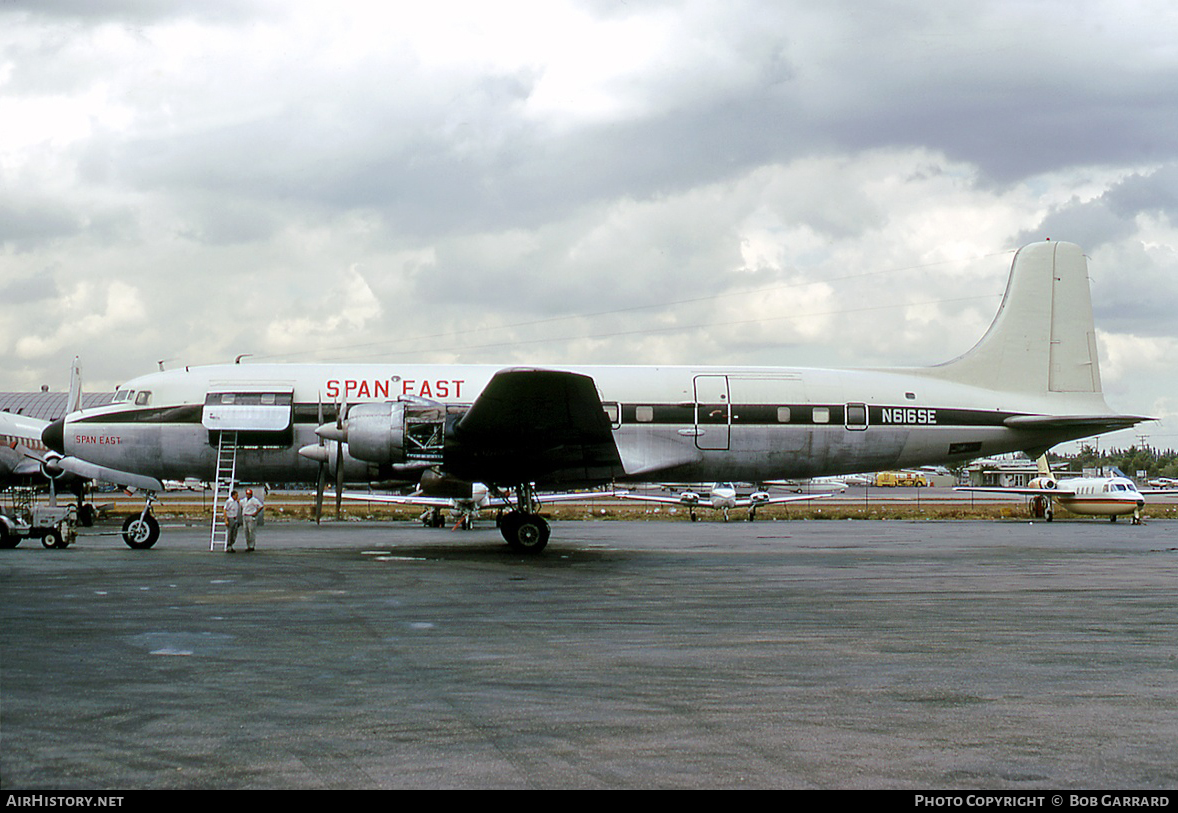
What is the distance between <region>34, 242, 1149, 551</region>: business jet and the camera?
1900 cm

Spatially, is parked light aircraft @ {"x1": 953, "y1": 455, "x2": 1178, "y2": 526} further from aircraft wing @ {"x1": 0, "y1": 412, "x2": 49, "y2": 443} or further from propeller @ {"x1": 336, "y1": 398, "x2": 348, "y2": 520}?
aircraft wing @ {"x1": 0, "y1": 412, "x2": 49, "y2": 443}

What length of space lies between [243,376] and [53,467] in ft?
58.6

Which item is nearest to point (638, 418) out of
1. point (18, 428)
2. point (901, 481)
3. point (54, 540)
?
point (54, 540)

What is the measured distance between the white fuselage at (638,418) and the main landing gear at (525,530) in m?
2.25

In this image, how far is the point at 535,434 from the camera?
1808 centimetres

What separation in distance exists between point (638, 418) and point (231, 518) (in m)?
8.89

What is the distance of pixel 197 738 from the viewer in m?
5.73

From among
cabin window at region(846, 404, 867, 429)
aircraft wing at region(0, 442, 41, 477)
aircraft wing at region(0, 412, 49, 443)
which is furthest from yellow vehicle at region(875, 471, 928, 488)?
aircraft wing at region(0, 442, 41, 477)

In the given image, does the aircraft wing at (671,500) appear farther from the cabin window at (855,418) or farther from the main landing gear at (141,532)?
the main landing gear at (141,532)

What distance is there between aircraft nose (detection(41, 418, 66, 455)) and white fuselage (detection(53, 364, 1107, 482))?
6.8 inches

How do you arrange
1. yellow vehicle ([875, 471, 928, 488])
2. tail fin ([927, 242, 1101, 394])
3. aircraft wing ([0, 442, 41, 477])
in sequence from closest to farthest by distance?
1. tail fin ([927, 242, 1101, 394])
2. aircraft wing ([0, 442, 41, 477])
3. yellow vehicle ([875, 471, 928, 488])
